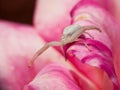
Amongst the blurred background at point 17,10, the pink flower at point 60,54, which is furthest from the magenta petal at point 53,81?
the blurred background at point 17,10

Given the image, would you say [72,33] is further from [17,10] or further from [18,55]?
[17,10]

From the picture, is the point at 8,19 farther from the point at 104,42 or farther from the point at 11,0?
the point at 104,42

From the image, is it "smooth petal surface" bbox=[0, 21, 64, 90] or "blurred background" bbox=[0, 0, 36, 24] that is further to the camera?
"blurred background" bbox=[0, 0, 36, 24]

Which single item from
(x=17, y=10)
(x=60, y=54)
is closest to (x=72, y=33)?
(x=60, y=54)

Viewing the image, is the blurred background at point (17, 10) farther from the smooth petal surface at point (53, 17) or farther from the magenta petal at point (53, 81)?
the magenta petal at point (53, 81)

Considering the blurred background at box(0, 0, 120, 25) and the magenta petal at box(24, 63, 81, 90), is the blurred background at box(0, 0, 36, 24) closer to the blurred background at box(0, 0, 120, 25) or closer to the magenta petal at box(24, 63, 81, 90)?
the blurred background at box(0, 0, 120, 25)

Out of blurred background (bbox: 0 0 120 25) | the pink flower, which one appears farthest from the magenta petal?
blurred background (bbox: 0 0 120 25)
